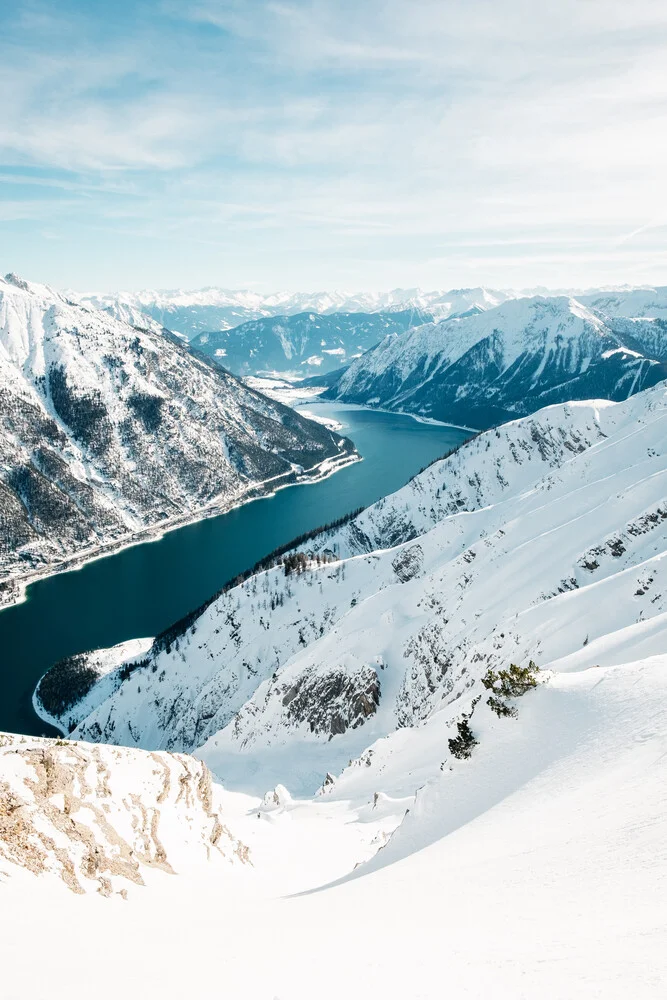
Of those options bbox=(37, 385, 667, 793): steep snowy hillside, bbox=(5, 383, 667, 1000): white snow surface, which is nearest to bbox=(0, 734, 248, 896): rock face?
bbox=(5, 383, 667, 1000): white snow surface

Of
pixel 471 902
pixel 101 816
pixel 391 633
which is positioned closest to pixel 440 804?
pixel 471 902

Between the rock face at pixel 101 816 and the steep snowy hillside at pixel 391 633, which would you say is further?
the steep snowy hillside at pixel 391 633

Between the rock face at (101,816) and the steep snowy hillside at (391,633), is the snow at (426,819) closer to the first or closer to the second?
the rock face at (101,816)

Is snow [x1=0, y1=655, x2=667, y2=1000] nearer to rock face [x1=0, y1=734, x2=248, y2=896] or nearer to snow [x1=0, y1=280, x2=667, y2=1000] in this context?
snow [x1=0, y1=280, x2=667, y2=1000]

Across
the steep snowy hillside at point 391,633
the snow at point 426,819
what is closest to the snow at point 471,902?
the snow at point 426,819

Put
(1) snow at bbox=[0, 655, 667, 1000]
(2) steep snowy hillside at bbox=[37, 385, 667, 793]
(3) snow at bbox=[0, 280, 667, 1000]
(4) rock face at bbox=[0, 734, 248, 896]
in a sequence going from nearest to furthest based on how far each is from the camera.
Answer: (1) snow at bbox=[0, 655, 667, 1000], (3) snow at bbox=[0, 280, 667, 1000], (4) rock face at bbox=[0, 734, 248, 896], (2) steep snowy hillside at bbox=[37, 385, 667, 793]

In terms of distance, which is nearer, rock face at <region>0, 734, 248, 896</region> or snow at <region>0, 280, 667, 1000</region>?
snow at <region>0, 280, 667, 1000</region>

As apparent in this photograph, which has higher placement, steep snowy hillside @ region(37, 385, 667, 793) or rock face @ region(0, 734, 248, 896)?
rock face @ region(0, 734, 248, 896)

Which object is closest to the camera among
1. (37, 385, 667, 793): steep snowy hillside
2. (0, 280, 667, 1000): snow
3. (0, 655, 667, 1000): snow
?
(0, 655, 667, 1000): snow
